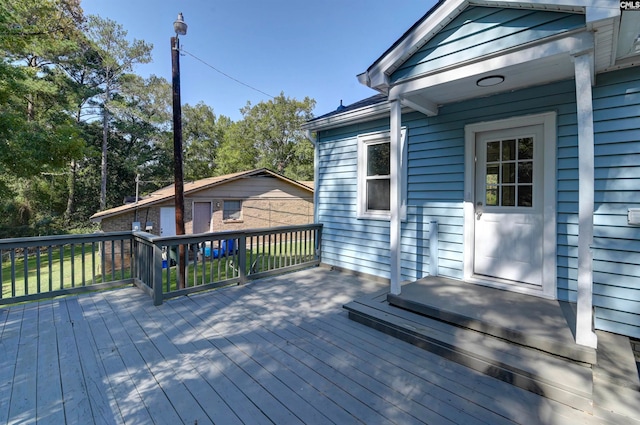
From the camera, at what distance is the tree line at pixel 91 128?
791cm

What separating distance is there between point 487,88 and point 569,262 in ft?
6.40

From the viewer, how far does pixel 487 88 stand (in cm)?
316

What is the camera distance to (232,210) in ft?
47.3

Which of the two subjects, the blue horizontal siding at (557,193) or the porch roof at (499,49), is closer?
the porch roof at (499,49)

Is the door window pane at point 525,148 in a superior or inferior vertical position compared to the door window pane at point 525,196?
superior

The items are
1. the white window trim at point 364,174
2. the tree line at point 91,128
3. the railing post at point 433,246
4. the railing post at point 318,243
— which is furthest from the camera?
the tree line at point 91,128

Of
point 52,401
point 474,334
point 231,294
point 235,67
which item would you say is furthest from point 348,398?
point 235,67

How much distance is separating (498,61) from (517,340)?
88.5 inches

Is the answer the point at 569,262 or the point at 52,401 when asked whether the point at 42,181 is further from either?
the point at 569,262

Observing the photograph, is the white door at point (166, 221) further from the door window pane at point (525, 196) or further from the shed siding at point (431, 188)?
the door window pane at point (525, 196)

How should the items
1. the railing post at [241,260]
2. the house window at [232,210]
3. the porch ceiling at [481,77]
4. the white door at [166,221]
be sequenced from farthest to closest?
the house window at [232,210] → the white door at [166,221] → the railing post at [241,260] → the porch ceiling at [481,77]

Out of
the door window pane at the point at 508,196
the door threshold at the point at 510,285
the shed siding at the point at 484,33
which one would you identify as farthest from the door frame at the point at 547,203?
the shed siding at the point at 484,33

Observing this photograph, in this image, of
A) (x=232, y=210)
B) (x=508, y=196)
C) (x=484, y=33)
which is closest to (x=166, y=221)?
(x=232, y=210)

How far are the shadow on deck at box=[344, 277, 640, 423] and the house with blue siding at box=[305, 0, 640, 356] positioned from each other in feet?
0.56
